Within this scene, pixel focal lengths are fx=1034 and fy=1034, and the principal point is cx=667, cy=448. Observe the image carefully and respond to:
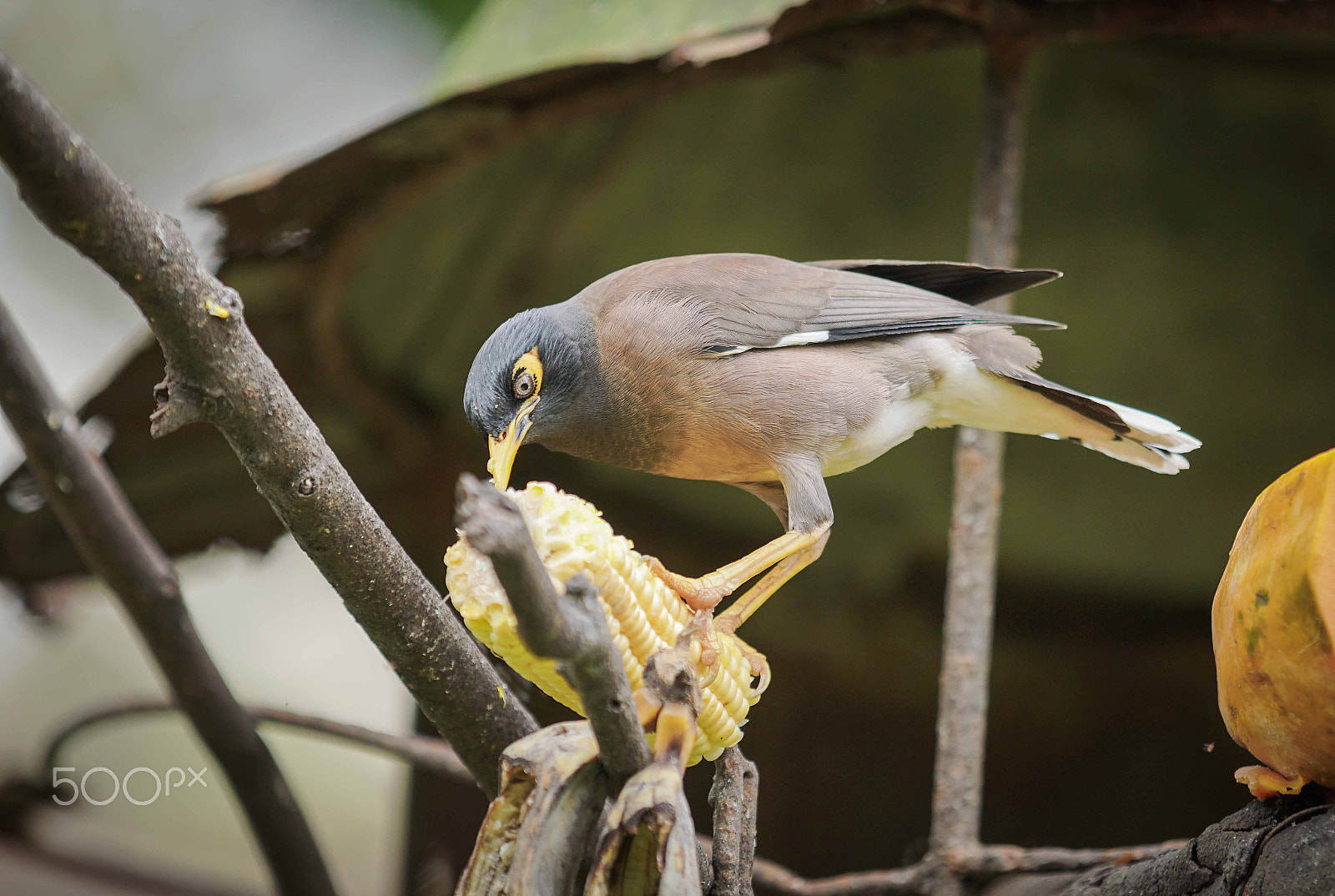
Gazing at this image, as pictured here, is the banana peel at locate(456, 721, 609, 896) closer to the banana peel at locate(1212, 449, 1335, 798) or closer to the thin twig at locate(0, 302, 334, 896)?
the banana peel at locate(1212, 449, 1335, 798)

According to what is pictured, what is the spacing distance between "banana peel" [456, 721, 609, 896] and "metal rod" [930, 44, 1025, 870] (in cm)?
130

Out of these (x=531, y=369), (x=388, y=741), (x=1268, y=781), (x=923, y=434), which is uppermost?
(x=531, y=369)

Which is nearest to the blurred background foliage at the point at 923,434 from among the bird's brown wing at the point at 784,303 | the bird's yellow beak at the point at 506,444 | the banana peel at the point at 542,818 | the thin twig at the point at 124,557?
the thin twig at the point at 124,557

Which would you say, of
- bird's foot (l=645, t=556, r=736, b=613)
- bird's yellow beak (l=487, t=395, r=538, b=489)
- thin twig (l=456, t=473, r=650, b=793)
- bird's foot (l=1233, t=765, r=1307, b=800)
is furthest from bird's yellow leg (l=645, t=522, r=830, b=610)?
bird's foot (l=1233, t=765, r=1307, b=800)

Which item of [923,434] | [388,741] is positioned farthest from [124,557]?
[923,434]

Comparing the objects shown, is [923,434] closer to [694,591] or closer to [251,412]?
[694,591]

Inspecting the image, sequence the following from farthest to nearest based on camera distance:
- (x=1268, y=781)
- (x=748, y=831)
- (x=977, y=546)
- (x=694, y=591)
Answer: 1. (x=977, y=546)
2. (x=694, y=591)
3. (x=748, y=831)
4. (x=1268, y=781)

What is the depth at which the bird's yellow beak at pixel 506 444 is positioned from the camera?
5.63 ft

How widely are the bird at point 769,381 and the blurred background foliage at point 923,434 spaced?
0.56 meters

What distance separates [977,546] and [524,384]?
1.10 meters

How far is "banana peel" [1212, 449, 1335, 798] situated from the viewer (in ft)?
3.76

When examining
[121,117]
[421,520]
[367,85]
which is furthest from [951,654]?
[121,117]

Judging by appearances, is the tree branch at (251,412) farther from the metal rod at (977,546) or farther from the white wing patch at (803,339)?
the metal rod at (977,546)

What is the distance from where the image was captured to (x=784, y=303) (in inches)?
85.2
